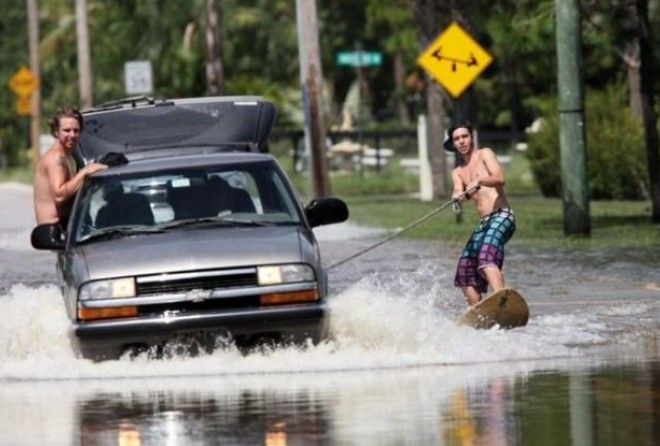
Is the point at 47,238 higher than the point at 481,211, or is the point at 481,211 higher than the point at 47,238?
the point at 47,238

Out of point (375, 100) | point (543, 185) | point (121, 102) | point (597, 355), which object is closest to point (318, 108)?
point (543, 185)

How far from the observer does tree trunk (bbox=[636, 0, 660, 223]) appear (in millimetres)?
32719

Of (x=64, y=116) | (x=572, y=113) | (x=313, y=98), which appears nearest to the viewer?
(x=64, y=116)

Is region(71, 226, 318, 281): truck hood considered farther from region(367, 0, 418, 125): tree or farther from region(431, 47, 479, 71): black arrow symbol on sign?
region(367, 0, 418, 125): tree

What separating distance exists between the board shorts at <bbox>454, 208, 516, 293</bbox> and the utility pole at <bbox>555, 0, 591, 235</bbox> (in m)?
11.5

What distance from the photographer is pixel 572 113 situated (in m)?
29.3

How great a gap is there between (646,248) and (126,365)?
13126 millimetres

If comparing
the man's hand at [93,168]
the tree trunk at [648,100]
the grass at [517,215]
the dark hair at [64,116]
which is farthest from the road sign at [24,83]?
the man's hand at [93,168]

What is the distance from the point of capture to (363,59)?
53000 mm

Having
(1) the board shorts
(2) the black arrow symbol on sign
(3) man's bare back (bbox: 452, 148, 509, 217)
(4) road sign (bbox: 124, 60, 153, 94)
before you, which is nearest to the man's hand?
(3) man's bare back (bbox: 452, 148, 509, 217)

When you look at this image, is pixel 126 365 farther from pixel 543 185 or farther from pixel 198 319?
pixel 543 185

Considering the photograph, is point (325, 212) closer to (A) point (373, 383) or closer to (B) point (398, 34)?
(A) point (373, 383)

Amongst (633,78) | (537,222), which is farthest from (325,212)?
(633,78)

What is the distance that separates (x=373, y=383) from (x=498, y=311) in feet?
8.98
